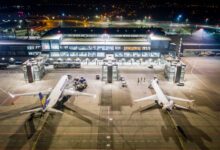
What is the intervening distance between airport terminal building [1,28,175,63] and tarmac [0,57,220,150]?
2411 centimetres

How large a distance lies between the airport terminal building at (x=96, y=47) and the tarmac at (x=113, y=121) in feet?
79.1

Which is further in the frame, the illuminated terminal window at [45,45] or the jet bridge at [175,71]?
the illuminated terminal window at [45,45]

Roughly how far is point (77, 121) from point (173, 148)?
23149 mm

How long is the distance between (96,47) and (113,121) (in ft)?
164

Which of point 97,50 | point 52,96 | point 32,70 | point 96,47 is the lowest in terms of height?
point 52,96

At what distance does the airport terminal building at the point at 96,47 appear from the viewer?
283 ft

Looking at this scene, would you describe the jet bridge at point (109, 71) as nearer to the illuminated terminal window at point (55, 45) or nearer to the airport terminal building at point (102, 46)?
Answer: the airport terminal building at point (102, 46)

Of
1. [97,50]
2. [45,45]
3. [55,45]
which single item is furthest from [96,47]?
[45,45]

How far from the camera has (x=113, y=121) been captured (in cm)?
4491

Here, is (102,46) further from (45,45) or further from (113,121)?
(113,121)

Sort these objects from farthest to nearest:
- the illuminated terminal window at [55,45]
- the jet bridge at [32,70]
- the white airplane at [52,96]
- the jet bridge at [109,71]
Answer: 1. the illuminated terminal window at [55,45]
2. the jet bridge at [32,70]
3. the jet bridge at [109,71]
4. the white airplane at [52,96]

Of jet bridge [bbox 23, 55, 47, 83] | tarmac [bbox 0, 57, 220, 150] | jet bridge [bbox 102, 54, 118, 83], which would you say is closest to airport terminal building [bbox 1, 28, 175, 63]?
jet bridge [bbox 23, 55, 47, 83]

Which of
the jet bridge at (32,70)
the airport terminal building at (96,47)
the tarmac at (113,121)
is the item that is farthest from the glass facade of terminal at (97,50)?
the tarmac at (113,121)

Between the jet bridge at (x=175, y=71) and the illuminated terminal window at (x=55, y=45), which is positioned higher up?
the illuminated terminal window at (x=55, y=45)
